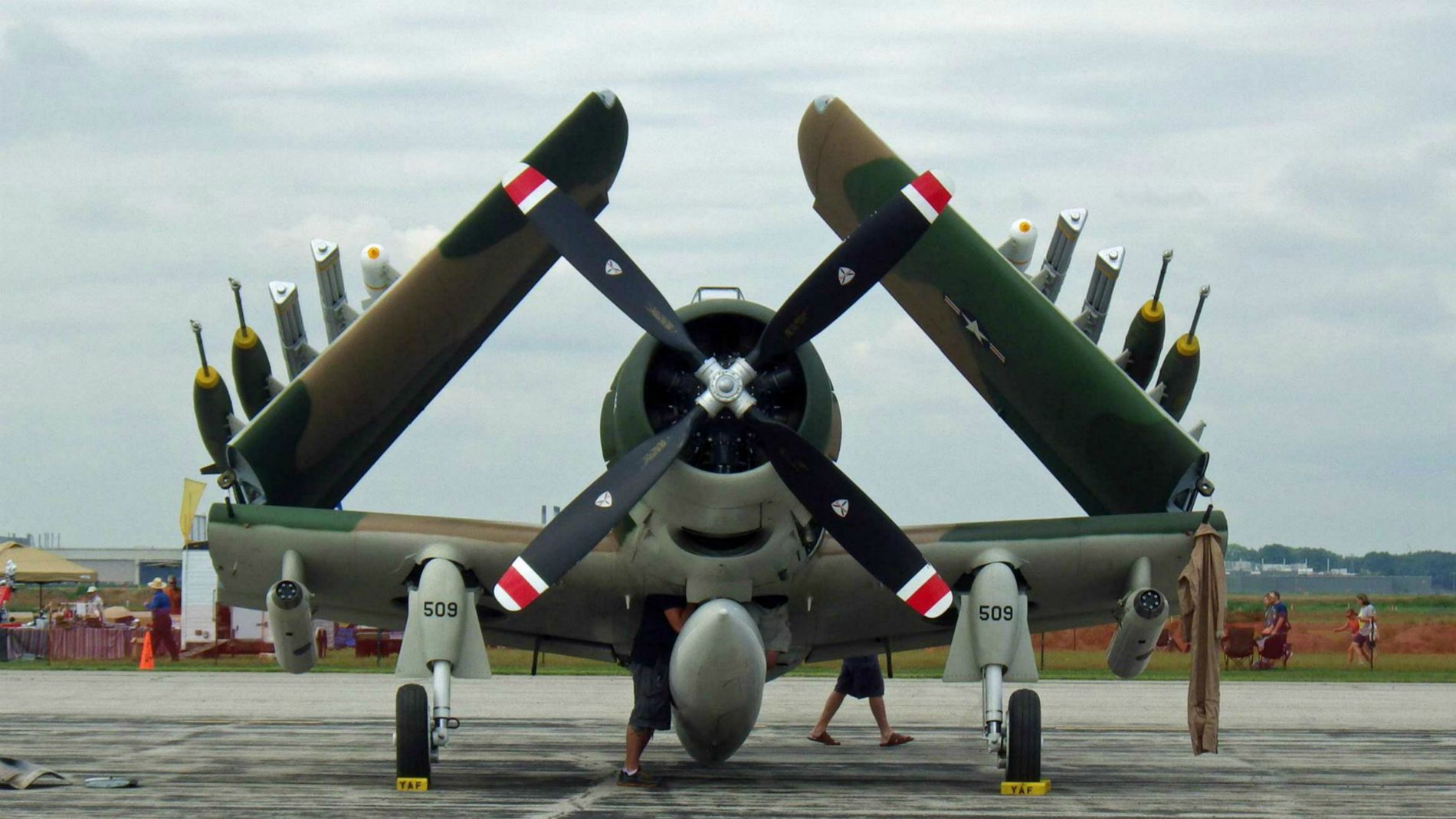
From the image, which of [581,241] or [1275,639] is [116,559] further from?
[581,241]

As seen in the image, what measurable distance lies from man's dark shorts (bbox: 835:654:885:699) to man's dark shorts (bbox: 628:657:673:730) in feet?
12.4

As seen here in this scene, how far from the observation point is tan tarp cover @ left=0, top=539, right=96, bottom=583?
42.2 m

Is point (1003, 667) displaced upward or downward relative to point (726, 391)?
downward

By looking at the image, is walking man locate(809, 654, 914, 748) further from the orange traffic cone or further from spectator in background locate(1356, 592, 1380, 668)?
spectator in background locate(1356, 592, 1380, 668)

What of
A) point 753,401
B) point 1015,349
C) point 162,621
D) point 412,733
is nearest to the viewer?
point 753,401

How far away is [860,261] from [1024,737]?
12.6ft

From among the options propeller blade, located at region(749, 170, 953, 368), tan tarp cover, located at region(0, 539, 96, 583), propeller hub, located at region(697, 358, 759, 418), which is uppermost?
propeller blade, located at region(749, 170, 953, 368)

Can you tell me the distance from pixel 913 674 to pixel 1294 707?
9.34 meters

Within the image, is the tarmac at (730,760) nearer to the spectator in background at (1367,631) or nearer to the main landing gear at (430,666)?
the main landing gear at (430,666)

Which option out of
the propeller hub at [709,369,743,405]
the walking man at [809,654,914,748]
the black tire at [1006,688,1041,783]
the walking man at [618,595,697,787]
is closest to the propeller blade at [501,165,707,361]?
the propeller hub at [709,369,743,405]

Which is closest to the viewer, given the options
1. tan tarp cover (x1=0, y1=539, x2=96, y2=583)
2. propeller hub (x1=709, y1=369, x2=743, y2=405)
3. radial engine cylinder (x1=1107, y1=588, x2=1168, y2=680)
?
propeller hub (x1=709, y1=369, x2=743, y2=405)

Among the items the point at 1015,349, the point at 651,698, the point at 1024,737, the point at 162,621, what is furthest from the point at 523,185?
the point at 162,621

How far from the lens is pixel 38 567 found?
4284 cm

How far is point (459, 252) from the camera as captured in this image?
13.9 meters
